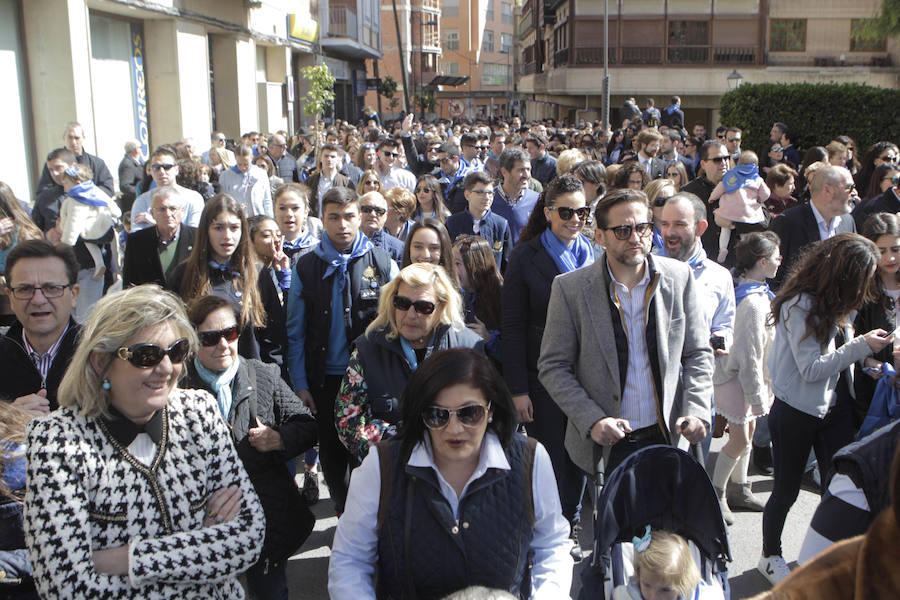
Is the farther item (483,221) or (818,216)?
(483,221)

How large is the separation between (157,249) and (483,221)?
266cm

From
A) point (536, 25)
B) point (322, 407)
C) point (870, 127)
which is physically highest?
point (536, 25)

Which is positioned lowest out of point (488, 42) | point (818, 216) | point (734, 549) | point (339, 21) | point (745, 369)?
point (734, 549)

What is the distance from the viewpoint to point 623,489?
3049mm

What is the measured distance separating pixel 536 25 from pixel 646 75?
19.6 m

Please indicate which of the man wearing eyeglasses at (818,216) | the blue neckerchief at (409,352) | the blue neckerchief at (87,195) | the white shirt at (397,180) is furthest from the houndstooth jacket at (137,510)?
the white shirt at (397,180)

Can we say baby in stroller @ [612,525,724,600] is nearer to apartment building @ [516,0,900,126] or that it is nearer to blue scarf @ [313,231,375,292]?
blue scarf @ [313,231,375,292]

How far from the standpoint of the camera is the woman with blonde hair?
89.8 inches

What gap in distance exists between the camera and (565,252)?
4691 millimetres

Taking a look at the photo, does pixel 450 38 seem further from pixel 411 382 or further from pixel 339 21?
pixel 411 382

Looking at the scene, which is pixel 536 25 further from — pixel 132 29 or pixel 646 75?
pixel 132 29

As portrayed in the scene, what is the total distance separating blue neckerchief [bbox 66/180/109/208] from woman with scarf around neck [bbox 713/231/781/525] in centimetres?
544

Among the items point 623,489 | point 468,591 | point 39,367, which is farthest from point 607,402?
point 39,367

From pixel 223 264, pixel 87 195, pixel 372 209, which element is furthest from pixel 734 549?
pixel 87 195
